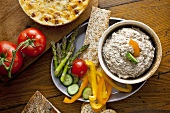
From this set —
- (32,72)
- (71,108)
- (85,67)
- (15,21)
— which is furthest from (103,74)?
(15,21)

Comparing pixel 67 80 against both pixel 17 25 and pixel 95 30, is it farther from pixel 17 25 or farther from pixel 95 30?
pixel 17 25

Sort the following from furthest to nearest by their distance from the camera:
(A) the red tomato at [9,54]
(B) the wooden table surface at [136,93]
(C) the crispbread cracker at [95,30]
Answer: (B) the wooden table surface at [136,93]
(C) the crispbread cracker at [95,30]
(A) the red tomato at [9,54]

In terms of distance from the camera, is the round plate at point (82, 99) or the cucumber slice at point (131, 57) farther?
the round plate at point (82, 99)

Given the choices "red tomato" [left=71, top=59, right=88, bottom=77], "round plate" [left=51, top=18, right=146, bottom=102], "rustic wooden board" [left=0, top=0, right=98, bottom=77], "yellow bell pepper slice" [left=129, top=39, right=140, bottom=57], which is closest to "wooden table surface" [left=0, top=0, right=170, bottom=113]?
"round plate" [left=51, top=18, right=146, bottom=102]

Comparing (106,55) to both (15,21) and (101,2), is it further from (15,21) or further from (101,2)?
(15,21)

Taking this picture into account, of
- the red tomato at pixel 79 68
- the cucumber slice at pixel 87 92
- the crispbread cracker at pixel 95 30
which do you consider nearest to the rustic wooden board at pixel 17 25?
the crispbread cracker at pixel 95 30

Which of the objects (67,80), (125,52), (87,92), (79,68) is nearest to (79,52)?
(79,68)

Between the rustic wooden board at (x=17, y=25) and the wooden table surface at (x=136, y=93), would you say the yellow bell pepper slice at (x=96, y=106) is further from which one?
the rustic wooden board at (x=17, y=25)
